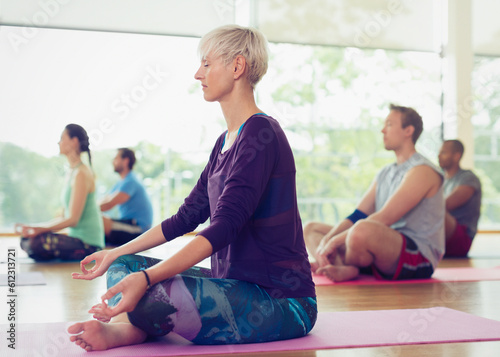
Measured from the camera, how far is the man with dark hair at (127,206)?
4.69m

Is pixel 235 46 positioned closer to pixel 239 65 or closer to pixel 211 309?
pixel 239 65

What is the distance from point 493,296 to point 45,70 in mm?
4795

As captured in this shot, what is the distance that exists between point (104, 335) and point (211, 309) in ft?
0.84

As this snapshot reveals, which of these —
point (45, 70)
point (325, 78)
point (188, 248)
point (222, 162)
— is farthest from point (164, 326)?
point (325, 78)

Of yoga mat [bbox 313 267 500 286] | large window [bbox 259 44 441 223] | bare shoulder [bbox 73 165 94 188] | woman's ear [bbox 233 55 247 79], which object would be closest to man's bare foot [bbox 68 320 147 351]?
woman's ear [bbox 233 55 247 79]

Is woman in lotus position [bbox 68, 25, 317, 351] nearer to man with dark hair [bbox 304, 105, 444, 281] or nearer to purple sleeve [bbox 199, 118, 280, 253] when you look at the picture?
purple sleeve [bbox 199, 118, 280, 253]

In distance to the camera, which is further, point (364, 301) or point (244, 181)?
point (364, 301)

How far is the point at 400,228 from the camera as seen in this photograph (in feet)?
9.59

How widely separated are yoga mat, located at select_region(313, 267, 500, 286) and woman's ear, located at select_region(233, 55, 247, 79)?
4.90ft

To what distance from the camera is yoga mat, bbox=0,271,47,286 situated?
2.72 m

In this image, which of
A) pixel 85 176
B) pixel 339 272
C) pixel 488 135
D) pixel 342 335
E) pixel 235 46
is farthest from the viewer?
pixel 488 135

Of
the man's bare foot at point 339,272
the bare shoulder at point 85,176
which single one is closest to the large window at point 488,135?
the man's bare foot at point 339,272

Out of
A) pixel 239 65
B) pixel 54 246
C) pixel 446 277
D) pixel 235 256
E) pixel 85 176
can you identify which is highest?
pixel 239 65

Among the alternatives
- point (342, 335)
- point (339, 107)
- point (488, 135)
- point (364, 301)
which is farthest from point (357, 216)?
point (488, 135)
